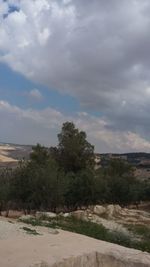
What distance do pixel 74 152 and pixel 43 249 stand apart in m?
59.7

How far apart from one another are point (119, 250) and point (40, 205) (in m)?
39.6

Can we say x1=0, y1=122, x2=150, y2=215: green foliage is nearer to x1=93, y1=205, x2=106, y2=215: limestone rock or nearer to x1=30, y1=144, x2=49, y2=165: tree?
x1=30, y1=144, x2=49, y2=165: tree

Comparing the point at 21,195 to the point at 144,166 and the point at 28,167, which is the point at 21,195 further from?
the point at 144,166

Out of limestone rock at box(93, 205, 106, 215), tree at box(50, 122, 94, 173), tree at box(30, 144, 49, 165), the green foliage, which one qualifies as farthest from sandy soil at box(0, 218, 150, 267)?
tree at box(50, 122, 94, 173)

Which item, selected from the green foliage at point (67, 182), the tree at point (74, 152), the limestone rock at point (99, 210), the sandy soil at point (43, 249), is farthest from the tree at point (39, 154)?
the sandy soil at point (43, 249)

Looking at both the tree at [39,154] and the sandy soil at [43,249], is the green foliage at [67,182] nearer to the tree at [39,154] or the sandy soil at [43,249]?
the tree at [39,154]

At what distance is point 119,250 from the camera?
1664cm

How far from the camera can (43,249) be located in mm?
15609

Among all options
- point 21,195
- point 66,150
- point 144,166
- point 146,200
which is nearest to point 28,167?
point 21,195

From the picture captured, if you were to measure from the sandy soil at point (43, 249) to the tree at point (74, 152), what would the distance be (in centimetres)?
5525

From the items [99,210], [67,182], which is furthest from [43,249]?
[67,182]

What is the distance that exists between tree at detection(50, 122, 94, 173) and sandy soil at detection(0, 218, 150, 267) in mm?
55251

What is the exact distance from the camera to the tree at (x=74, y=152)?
248 ft

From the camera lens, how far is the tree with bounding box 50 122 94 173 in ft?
248
